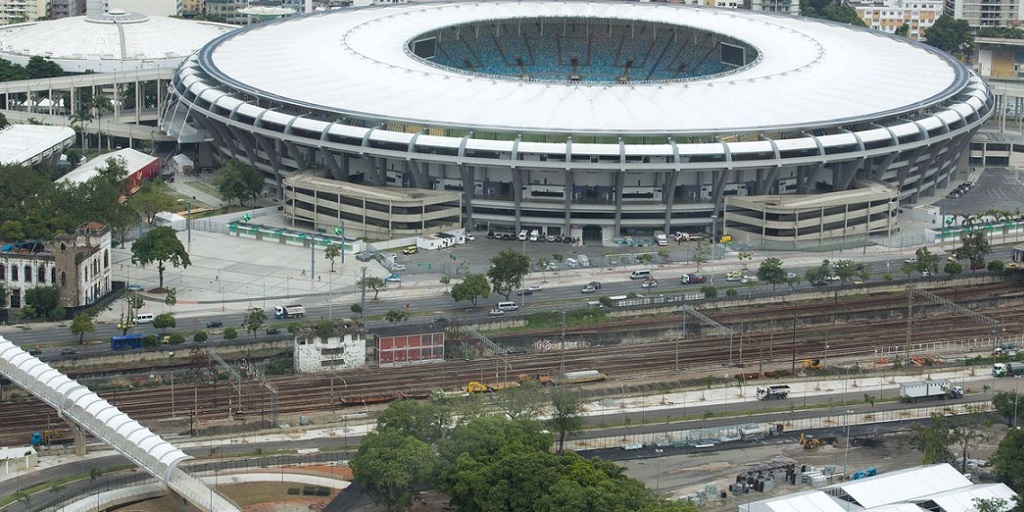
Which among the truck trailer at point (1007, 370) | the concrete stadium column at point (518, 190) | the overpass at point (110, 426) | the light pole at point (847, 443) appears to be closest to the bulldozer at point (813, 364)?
the light pole at point (847, 443)

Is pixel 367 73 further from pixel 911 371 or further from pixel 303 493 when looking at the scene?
pixel 303 493

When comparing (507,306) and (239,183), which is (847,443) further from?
(239,183)

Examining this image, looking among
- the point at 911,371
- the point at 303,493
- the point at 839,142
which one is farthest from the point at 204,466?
the point at 839,142

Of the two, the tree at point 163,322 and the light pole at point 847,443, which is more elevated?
the tree at point 163,322

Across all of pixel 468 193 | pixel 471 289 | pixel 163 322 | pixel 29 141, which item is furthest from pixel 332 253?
pixel 29 141

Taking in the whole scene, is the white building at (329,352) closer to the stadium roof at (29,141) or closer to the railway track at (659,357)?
the railway track at (659,357)

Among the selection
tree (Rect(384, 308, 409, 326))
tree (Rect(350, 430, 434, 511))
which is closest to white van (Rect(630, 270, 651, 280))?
tree (Rect(384, 308, 409, 326))

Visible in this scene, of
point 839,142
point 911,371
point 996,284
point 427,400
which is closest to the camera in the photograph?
point 427,400

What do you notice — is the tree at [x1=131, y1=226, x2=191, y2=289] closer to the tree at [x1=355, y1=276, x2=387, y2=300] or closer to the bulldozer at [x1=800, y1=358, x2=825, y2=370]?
the tree at [x1=355, y1=276, x2=387, y2=300]
